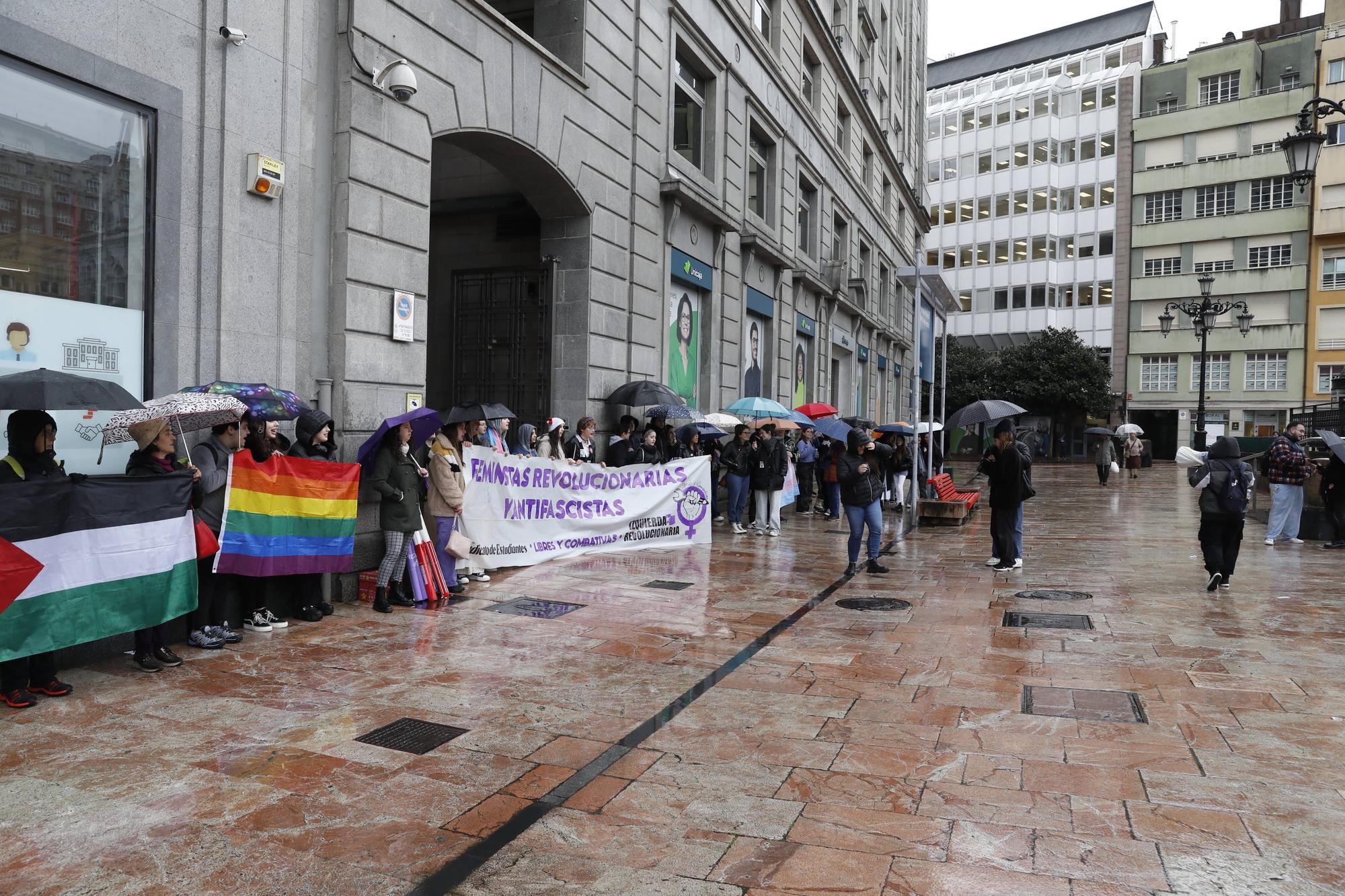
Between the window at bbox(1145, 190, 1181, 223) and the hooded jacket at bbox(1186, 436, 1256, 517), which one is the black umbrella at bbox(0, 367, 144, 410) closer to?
the hooded jacket at bbox(1186, 436, 1256, 517)

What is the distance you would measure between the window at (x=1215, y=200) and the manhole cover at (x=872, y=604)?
52.8m

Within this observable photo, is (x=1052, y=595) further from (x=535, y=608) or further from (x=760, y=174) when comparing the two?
(x=760, y=174)

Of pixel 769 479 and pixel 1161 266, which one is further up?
pixel 1161 266

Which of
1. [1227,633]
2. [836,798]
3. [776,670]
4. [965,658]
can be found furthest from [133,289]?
[1227,633]

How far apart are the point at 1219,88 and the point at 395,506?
5898cm

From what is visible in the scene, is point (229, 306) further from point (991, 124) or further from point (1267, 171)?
point (991, 124)

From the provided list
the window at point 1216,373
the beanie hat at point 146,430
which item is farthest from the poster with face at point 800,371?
the window at point 1216,373

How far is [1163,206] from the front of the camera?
53906 mm

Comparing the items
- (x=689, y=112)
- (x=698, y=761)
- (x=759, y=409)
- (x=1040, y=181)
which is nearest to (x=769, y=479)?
(x=759, y=409)

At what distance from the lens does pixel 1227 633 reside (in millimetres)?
7902

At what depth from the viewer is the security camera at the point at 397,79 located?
30.7 feet

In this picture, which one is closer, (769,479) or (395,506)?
(395,506)

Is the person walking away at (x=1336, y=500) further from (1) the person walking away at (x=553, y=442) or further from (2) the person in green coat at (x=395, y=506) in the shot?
(2) the person in green coat at (x=395, y=506)

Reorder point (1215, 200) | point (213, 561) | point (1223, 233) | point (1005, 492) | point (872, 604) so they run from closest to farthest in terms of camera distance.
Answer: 1. point (213, 561)
2. point (872, 604)
3. point (1005, 492)
4. point (1223, 233)
5. point (1215, 200)
